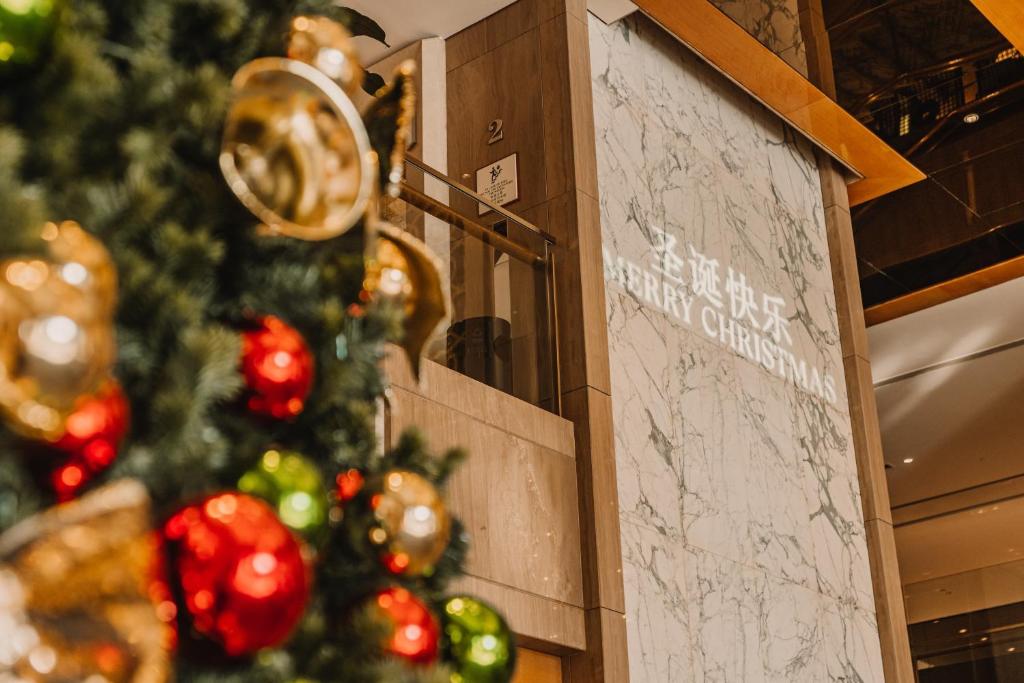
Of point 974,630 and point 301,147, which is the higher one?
point 974,630

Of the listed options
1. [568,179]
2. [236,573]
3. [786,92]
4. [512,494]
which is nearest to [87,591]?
[236,573]

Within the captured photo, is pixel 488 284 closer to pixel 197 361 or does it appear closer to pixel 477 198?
pixel 477 198

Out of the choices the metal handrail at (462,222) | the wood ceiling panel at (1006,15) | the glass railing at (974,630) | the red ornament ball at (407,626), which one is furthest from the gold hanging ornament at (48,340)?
the glass railing at (974,630)

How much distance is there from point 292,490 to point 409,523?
186 mm

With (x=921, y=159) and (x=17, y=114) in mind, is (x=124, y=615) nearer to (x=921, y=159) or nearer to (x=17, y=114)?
(x=17, y=114)

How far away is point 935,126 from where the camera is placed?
25.6 ft

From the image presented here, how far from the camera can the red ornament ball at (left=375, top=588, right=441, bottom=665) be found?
117 centimetres

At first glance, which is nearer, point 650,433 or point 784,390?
point 650,433

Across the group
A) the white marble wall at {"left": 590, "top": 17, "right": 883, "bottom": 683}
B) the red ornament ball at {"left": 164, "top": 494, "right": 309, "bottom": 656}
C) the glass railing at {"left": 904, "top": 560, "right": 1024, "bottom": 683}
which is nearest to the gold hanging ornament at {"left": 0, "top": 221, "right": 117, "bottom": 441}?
the red ornament ball at {"left": 164, "top": 494, "right": 309, "bottom": 656}

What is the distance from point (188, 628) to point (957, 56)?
707 cm

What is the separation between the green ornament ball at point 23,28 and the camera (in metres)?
0.98

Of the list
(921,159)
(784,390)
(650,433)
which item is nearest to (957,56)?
(921,159)

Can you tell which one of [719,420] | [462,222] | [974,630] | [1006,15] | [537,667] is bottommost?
[537,667]

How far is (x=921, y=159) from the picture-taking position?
805 centimetres
